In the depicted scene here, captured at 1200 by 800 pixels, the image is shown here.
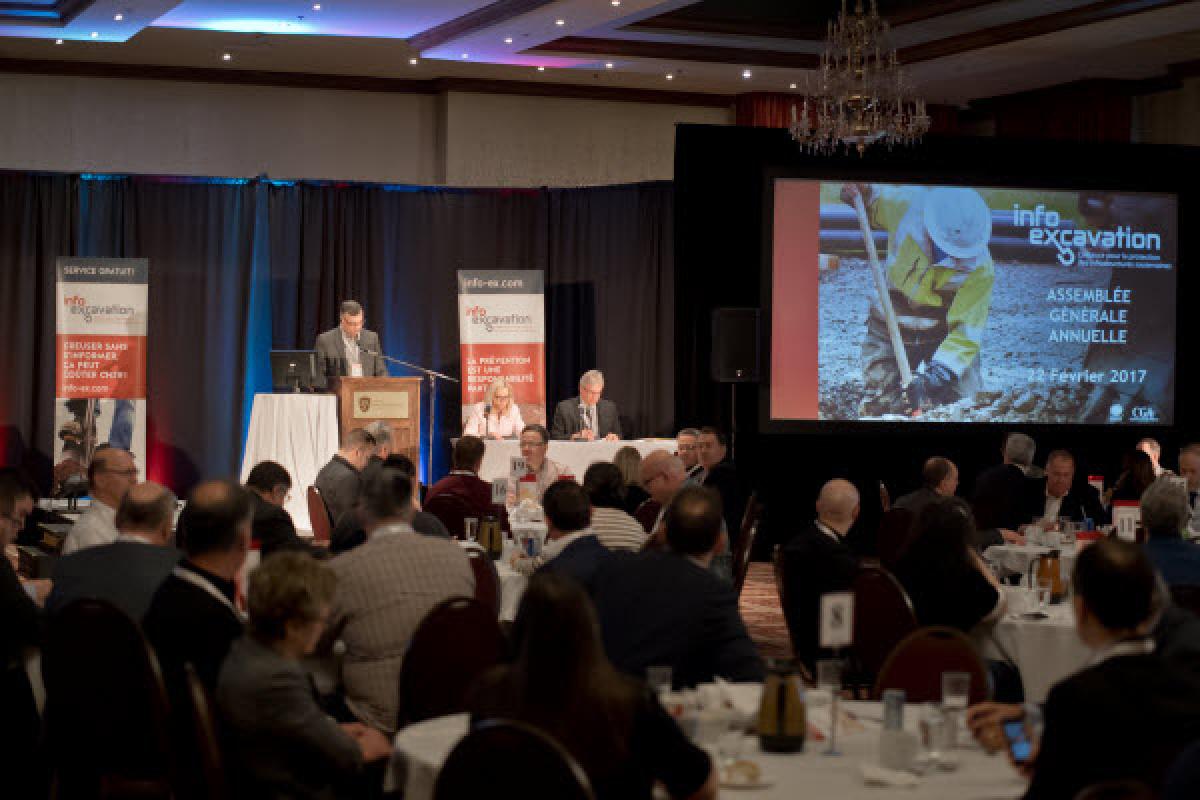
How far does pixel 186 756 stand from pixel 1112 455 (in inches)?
419

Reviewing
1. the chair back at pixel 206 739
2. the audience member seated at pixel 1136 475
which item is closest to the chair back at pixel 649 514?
the audience member seated at pixel 1136 475

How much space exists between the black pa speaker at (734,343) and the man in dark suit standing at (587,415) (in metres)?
1.04

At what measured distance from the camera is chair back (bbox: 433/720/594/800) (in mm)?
2574

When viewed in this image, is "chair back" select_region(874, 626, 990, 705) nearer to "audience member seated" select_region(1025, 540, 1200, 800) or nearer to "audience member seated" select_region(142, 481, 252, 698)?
"audience member seated" select_region(1025, 540, 1200, 800)

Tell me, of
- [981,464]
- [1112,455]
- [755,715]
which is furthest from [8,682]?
[1112,455]

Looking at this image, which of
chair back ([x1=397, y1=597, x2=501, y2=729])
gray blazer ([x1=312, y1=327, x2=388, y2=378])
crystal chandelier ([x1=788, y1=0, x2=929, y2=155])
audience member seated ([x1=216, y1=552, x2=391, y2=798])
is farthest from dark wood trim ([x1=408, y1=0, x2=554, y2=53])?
audience member seated ([x1=216, y1=552, x2=391, y2=798])

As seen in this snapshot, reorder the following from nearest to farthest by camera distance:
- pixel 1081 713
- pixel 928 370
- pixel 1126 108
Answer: pixel 1081 713
pixel 928 370
pixel 1126 108

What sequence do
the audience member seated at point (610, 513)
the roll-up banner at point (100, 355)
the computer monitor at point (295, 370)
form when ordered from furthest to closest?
the roll-up banner at point (100, 355) → the computer monitor at point (295, 370) → the audience member seated at point (610, 513)

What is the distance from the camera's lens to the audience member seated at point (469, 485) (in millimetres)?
7895

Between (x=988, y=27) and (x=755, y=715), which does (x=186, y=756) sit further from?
(x=988, y=27)

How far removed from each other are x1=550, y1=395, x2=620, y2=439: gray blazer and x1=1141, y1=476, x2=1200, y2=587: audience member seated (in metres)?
7.12

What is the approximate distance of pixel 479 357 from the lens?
1334 centimetres

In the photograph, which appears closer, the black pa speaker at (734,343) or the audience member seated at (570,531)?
the audience member seated at (570,531)

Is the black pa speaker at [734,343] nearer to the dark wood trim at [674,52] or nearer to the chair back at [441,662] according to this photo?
the dark wood trim at [674,52]
